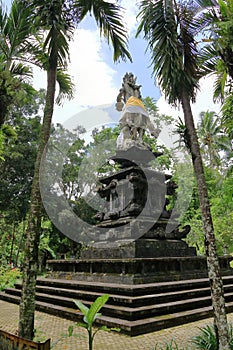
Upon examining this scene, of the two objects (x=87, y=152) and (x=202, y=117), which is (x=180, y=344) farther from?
(x=202, y=117)

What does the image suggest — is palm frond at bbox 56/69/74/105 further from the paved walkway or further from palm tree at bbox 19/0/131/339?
the paved walkway

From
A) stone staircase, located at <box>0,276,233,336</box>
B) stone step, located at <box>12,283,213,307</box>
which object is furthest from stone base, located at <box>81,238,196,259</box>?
stone step, located at <box>12,283,213,307</box>

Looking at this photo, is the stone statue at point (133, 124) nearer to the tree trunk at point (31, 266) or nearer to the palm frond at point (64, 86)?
the palm frond at point (64, 86)

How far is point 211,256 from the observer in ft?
13.5

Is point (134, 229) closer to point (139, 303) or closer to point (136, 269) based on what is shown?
point (136, 269)

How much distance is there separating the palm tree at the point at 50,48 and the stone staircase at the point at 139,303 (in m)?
2.02

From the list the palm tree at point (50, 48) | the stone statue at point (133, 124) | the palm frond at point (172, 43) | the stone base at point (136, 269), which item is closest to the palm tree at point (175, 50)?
the palm frond at point (172, 43)

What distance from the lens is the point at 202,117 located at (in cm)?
3306

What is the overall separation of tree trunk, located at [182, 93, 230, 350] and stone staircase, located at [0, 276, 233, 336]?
6.38 feet

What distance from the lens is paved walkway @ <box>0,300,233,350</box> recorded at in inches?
184

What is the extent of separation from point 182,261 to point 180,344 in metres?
4.28

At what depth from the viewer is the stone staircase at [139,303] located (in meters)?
5.65

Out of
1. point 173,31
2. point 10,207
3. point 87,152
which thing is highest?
point 87,152

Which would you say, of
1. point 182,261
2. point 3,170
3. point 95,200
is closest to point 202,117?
point 95,200
